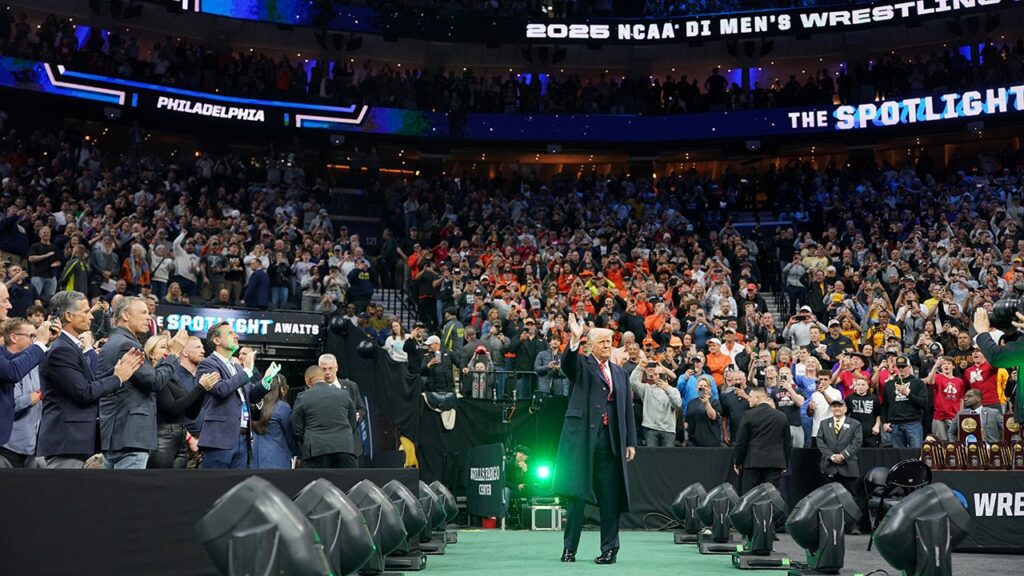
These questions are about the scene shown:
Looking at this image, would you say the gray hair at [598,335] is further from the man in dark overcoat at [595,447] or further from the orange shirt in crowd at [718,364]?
the orange shirt in crowd at [718,364]

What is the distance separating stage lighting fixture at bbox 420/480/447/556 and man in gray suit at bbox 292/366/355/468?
2.75 ft

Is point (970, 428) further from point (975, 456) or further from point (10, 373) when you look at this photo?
point (10, 373)

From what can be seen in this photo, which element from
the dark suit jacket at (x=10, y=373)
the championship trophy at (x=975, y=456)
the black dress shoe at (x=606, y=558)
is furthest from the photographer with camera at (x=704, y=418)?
the dark suit jacket at (x=10, y=373)

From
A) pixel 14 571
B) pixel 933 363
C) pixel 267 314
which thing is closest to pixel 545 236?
pixel 267 314

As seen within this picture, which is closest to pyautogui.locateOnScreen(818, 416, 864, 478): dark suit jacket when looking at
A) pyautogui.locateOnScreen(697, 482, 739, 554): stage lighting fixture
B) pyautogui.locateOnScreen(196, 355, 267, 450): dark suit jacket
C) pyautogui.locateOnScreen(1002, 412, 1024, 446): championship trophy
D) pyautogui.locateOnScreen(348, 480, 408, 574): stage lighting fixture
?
pyautogui.locateOnScreen(1002, 412, 1024, 446): championship trophy

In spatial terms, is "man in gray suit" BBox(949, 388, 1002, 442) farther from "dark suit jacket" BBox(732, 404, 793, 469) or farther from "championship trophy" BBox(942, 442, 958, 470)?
"dark suit jacket" BBox(732, 404, 793, 469)

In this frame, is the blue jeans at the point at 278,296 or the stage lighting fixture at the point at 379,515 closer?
the stage lighting fixture at the point at 379,515

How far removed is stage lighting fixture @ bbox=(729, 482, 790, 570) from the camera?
973 centimetres

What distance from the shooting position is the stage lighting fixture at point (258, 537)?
174 inches

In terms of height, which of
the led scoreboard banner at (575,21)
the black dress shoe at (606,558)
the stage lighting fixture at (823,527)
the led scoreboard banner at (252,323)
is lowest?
the black dress shoe at (606,558)

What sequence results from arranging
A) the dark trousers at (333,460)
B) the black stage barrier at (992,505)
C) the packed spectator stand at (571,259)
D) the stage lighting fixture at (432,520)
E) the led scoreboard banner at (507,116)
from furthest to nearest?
the led scoreboard banner at (507,116), the packed spectator stand at (571,259), the black stage barrier at (992,505), the stage lighting fixture at (432,520), the dark trousers at (333,460)

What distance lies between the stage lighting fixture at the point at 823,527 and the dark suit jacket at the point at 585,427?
1491 mm

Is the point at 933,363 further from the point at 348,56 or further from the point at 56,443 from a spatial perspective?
the point at 348,56

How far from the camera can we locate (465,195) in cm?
3095
